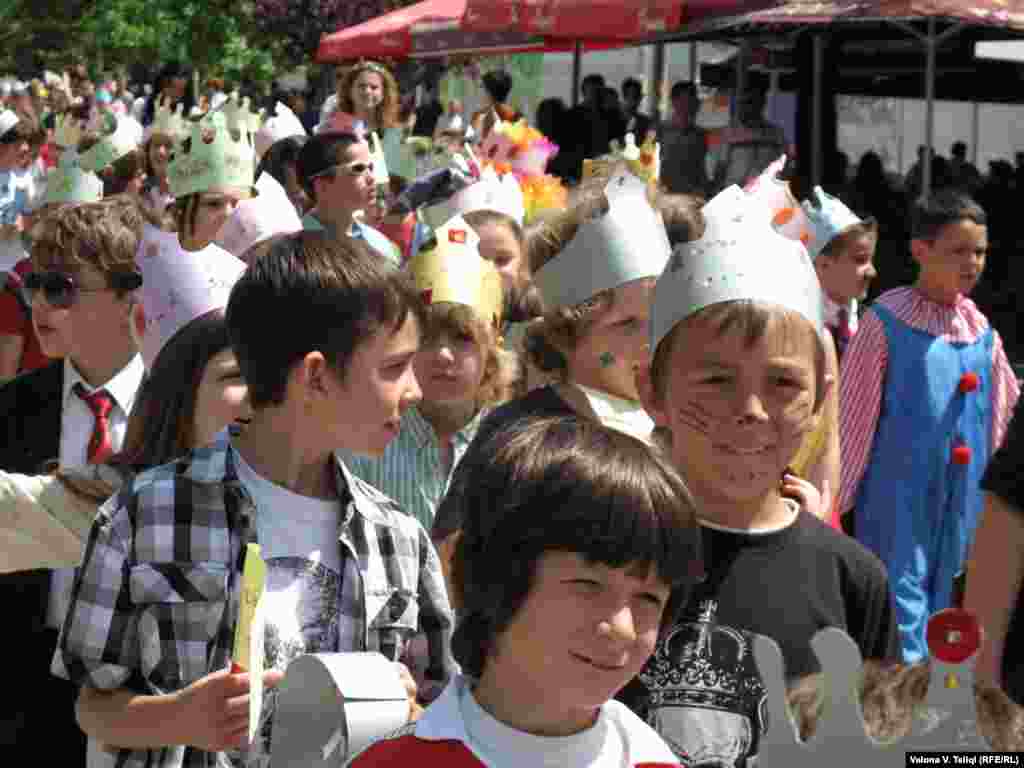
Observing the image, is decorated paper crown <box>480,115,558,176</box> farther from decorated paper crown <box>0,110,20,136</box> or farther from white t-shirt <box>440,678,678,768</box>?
white t-shirt <box>440,678,678,768</box>

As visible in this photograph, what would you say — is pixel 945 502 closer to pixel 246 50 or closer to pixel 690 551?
pixel 690 551

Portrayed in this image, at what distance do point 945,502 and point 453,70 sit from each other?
2456cm

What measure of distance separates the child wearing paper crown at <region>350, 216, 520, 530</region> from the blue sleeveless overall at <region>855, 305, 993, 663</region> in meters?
2.05

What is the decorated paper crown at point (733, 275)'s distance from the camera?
3217 millimetres

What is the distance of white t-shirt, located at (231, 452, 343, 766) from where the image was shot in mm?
3027

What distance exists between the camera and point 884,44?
2128 cm

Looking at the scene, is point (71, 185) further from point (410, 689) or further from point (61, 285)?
point (410, 689)

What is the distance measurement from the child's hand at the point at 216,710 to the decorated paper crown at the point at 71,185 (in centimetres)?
478

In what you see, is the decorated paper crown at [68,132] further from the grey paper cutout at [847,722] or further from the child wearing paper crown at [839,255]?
the grey paper cutout at [847,722]

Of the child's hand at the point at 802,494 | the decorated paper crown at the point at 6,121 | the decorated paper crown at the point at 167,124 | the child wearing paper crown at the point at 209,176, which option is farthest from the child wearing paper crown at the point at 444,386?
the decorated paper crown at the point at 6,121

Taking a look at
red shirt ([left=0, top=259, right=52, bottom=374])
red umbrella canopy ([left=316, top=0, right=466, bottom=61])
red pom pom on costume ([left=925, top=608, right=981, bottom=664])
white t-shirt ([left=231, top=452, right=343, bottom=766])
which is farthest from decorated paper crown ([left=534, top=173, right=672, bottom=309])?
red umbrella canopy ([left=316, top=0, right=466, bottom=61])

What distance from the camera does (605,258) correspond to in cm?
452

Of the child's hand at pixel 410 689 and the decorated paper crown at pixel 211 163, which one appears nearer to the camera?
the child's hand at pixel 410 689

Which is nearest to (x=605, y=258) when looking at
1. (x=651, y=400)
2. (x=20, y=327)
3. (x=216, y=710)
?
(x=651, y=400)
